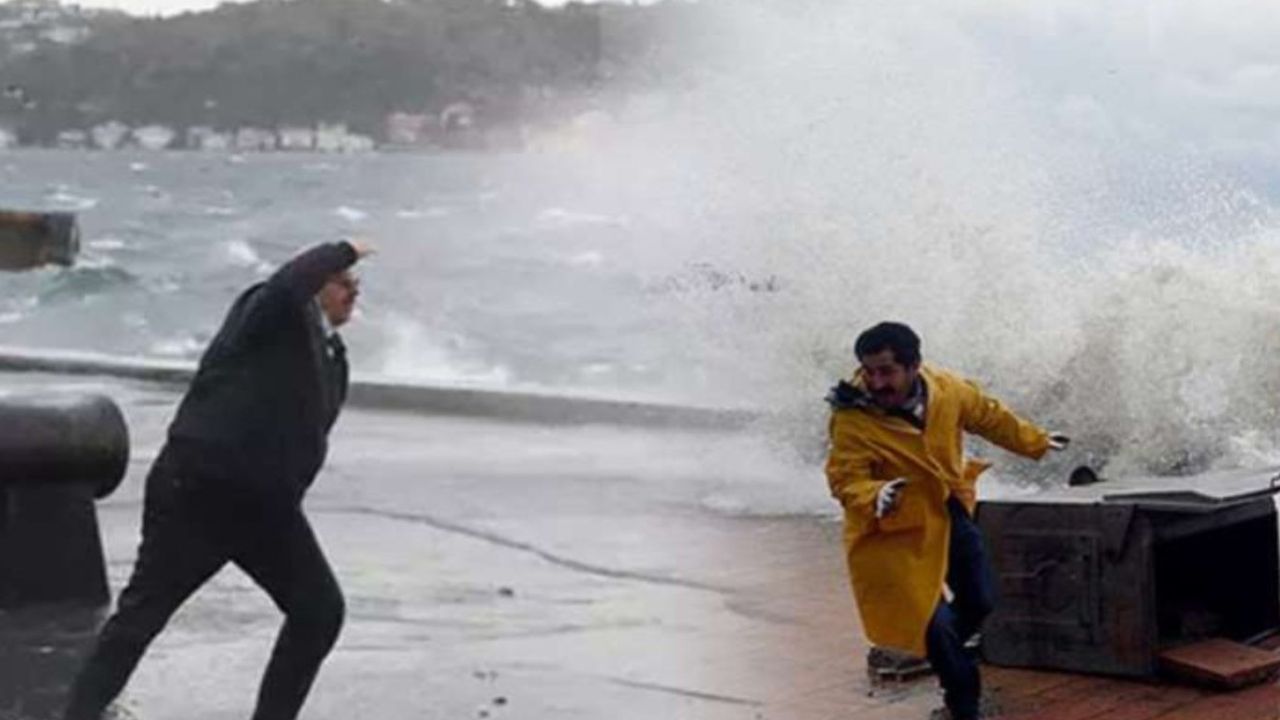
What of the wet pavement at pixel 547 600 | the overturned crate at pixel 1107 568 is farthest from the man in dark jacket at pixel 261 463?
the overturned crate at pixel 1107 568

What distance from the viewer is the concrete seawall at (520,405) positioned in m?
15.5

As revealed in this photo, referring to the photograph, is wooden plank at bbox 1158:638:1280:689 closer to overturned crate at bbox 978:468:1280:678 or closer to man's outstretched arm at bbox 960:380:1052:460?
overturned crate at bbox 978:468:1280:678

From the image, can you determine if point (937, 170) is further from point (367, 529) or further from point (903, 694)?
point (903, 694)

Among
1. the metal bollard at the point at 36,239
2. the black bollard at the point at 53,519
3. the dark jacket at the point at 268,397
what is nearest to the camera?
the metal bollard at the point at 36,239

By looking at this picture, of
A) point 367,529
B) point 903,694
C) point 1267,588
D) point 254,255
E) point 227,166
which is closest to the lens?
point 903,694

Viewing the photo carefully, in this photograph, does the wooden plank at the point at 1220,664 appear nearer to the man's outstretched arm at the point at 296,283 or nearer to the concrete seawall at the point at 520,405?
the man's outstretched arm at the point at 296,283

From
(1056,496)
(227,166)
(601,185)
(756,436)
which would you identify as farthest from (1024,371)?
(227,166)

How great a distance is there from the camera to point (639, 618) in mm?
8719

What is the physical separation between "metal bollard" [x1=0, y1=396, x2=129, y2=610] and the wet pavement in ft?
0.79

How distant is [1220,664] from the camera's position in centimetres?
705

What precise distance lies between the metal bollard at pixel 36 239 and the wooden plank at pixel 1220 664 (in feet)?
12.4

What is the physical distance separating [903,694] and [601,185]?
81.6 m

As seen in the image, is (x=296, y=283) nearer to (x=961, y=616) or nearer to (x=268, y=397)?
(x=268, y=397)

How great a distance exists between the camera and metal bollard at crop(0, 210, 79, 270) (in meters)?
5.39
